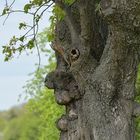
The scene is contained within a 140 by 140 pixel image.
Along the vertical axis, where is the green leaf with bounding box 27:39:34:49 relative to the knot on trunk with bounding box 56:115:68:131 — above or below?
above

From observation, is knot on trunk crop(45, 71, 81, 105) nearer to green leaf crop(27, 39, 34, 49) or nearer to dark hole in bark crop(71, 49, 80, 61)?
dark hole in bark crop(71, 49, 80, 61)

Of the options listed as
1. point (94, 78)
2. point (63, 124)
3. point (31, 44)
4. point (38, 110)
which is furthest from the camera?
point (38, 110)

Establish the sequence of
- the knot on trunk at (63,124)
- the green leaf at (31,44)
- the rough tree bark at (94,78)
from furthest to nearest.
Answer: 1. the green leaf at (31,44)
2. the knot on trunk at (63,124)
3. the rough tree bark at (94,78)

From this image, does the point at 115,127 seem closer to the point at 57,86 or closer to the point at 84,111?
the point at 84,111

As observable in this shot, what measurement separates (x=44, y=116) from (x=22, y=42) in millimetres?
20876

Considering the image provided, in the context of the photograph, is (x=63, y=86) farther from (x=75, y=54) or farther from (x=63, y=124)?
(x=75, y=54)

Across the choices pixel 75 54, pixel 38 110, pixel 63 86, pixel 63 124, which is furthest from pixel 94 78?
pixel 38 110

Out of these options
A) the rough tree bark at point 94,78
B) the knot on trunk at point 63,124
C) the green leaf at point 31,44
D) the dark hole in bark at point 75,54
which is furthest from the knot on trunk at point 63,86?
the green leaf at point 31,44

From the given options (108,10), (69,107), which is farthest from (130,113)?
(108,10)

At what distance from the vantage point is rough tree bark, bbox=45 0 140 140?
12484mm

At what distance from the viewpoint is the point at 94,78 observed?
12875 millimetres

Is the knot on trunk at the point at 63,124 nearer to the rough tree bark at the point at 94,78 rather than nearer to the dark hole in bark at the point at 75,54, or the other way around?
the rough tree bark at the point at 94,78

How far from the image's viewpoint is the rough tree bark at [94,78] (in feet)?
41.0

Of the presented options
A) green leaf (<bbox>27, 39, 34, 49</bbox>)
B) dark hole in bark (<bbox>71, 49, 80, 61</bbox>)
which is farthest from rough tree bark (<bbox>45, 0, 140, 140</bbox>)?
green leaf (<bbox>27, 39, 34, 49</bbox>)
